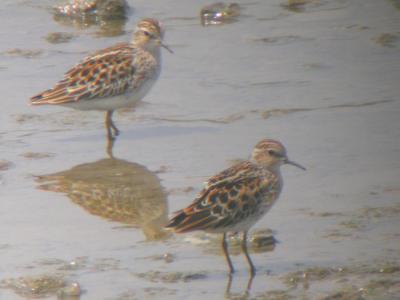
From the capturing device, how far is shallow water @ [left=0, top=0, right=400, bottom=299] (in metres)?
8.52

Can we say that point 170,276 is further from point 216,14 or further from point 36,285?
point 216,14

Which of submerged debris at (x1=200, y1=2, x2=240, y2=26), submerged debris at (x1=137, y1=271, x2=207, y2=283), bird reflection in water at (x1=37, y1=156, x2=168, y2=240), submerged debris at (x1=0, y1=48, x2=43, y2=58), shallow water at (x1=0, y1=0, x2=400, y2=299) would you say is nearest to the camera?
submerged debris at (x1=137, y1=271, x2=207, y2=283)

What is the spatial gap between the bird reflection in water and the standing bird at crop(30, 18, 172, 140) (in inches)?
35.4

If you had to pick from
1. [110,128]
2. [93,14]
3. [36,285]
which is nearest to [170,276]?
[36,285]

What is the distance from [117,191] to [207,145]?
133 centimetres

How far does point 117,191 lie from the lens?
33.7 ft

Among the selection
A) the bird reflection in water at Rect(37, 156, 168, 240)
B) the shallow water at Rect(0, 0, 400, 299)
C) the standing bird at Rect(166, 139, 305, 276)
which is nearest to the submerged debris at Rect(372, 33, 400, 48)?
the shallow water at Rect(0, 0, 400, 299)

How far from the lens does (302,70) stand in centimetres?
1347

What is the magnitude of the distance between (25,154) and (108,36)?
4198 mm

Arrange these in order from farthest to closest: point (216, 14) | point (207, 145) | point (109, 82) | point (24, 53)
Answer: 1. point (216, 14)
2. point (24, 53)
3. point (109, 82)
4. point (207, 145)

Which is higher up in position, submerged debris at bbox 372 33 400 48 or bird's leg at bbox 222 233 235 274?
bird's leg at bbox 222 233 235 274

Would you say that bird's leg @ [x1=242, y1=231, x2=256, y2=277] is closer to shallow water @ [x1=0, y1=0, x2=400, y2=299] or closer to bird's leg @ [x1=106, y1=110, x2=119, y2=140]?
shallow water @ [x1=0, y1=0, x2=400, y2=299]

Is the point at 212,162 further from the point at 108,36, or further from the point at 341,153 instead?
the point at 108,36

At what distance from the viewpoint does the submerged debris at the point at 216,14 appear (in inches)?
611
